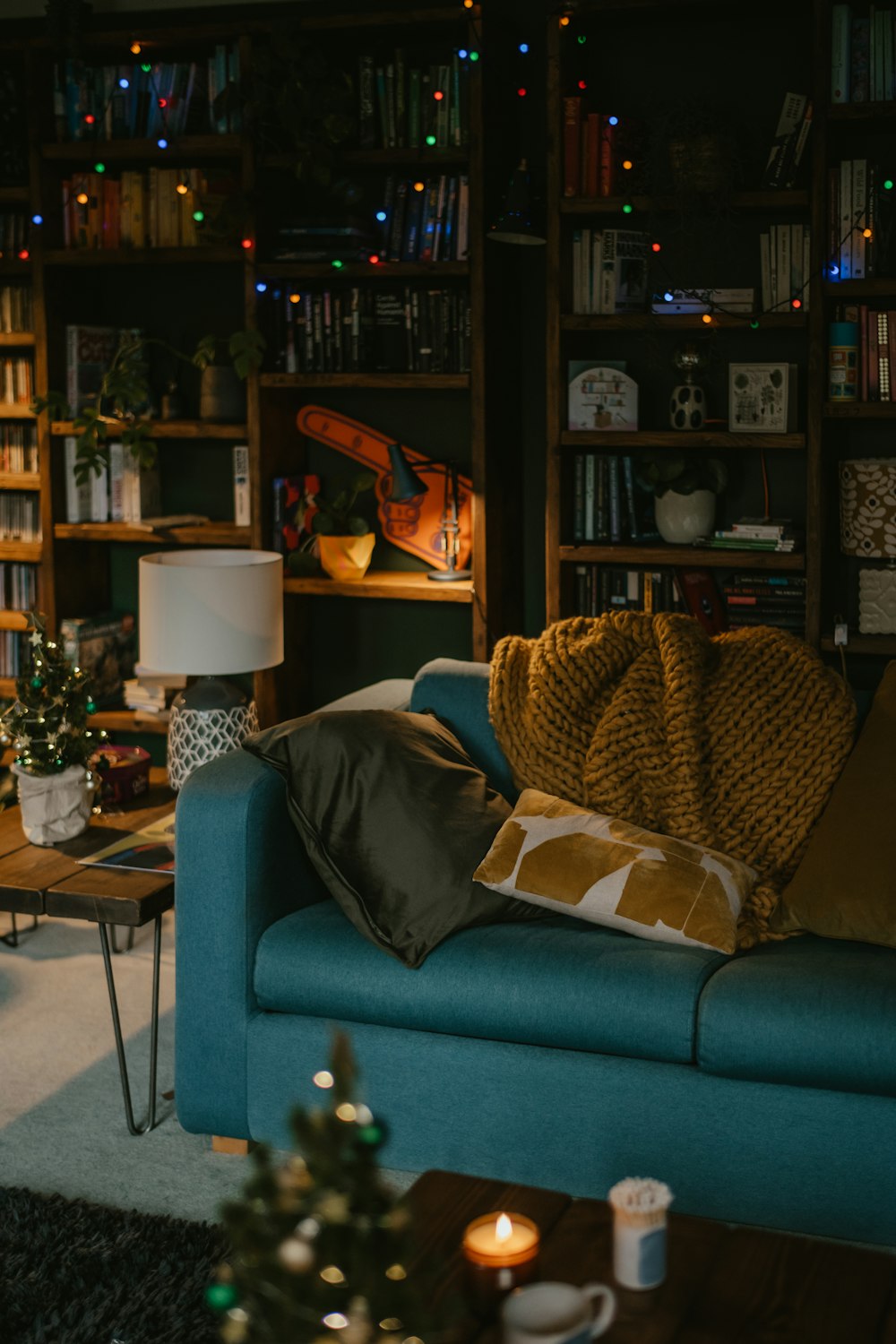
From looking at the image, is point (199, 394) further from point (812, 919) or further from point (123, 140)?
point (812, 919)

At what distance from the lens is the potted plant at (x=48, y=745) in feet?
9.69

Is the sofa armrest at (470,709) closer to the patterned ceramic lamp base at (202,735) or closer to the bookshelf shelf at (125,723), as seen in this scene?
the patterned ceramic lamp base at (202,735)

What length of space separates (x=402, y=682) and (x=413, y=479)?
34.0 inches

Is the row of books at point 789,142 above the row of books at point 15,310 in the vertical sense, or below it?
above

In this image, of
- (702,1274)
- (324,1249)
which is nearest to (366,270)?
(702,1274)

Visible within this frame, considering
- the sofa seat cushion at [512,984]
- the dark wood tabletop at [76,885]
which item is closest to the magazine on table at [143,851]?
the dark wood tabletop at [76,885]

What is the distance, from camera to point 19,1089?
2.91 m

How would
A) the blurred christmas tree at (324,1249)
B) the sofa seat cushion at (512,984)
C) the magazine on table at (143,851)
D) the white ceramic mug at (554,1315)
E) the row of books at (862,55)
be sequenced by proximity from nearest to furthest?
the blurred christmas tree at (324,1249) → the white ceramic mug at (554,1315) → the sofa seat cushion at (512,984) → the magazine on table at (143,851) → the row of books at (862,55)

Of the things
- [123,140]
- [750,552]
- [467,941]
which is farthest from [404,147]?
[467,941]

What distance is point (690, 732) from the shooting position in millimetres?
2777

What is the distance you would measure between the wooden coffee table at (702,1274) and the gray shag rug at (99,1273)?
21.7 inches

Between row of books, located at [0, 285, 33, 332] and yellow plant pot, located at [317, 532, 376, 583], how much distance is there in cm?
119

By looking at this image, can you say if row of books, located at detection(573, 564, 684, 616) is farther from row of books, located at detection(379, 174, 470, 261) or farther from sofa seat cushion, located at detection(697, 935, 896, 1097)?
sofa seat cushion, located at detection(697, 935, 896, 1097)

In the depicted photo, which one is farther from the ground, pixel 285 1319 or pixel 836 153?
pixel 836 153
